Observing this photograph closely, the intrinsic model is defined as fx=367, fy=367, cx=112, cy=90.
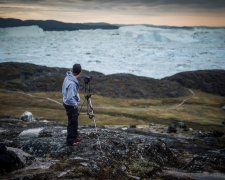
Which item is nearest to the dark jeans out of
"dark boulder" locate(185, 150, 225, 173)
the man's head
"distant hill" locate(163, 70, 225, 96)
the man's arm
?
the man's arm

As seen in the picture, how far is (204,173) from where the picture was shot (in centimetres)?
1673

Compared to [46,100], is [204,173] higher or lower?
higher

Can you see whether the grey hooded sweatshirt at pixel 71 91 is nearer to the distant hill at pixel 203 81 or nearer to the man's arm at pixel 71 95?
Result: the man's arm at pixel 71 95

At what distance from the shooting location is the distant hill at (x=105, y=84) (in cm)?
10788

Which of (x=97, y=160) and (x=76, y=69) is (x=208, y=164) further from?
(x=76, y=69)

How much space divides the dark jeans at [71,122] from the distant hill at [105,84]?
87.8m

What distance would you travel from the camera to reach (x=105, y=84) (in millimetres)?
112000

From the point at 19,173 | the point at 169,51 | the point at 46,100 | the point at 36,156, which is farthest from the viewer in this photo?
the point at 169,51

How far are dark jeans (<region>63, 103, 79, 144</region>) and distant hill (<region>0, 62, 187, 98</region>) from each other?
87.8 metres

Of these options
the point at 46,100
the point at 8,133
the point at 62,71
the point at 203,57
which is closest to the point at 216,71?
the point at 203,57

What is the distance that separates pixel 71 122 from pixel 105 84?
316 ft

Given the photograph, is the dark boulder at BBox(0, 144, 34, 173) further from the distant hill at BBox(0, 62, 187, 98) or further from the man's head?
the distant hill at BBox(0, 62, 187, 98)

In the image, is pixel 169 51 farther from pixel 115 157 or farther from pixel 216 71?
pixel 115 157

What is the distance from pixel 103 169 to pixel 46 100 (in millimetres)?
71058
